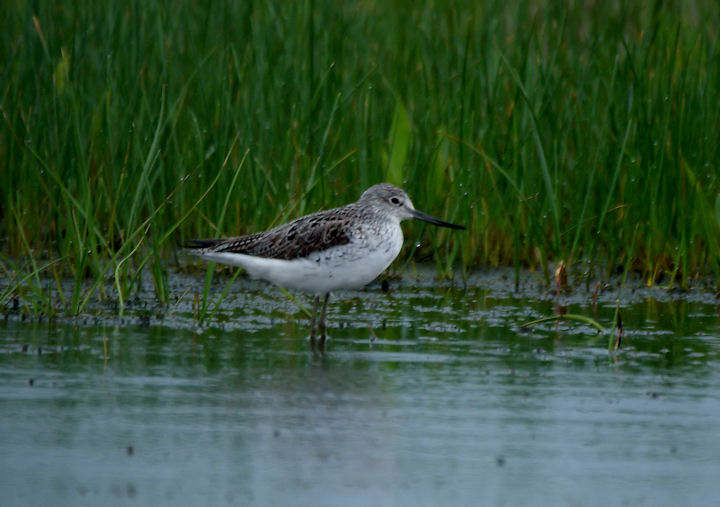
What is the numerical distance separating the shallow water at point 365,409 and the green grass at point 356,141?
82cm

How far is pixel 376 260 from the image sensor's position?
23.5ft

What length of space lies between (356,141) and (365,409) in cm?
413

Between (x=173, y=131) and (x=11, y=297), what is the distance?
1.56 metres

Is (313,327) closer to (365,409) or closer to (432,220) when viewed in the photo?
(432,220)

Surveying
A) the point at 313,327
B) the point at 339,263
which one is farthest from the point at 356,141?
the point at 313,327

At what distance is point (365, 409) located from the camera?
5227 millimetres

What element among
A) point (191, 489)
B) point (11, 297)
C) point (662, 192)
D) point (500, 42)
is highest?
point (500, 42)

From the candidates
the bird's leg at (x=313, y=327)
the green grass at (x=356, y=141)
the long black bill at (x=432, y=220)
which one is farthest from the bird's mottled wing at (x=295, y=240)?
the long black bill at (x=432, y=220)

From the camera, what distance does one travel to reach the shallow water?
4.24 meters

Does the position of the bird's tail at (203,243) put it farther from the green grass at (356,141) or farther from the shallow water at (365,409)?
the shallow water at (365,409)

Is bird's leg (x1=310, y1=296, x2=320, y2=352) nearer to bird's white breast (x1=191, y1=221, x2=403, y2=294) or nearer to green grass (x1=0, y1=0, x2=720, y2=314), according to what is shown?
bird's white breast (x1=191, y1=221, x2=403, y2=294)

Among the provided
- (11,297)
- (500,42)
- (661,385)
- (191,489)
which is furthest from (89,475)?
(500,42)

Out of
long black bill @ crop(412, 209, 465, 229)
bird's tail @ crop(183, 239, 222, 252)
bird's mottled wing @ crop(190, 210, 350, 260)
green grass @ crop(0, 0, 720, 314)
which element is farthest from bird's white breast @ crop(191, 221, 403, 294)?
green grass @ crop(0, 0, 720, 314)

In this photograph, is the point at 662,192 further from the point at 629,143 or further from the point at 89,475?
the point at 89,475
